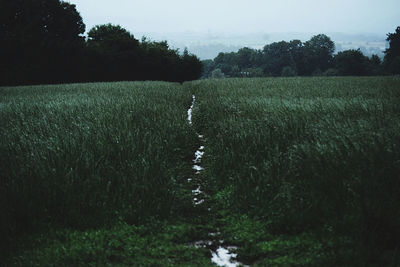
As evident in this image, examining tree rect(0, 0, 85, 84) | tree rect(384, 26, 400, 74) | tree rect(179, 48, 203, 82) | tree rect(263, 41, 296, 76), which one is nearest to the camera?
tree rect(0, 0, 85, 84)

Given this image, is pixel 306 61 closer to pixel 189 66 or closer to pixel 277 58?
pixel 277 58

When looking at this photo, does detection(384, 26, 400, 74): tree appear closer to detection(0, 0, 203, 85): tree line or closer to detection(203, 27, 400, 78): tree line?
detection(203, 27, 400, 78): tree line

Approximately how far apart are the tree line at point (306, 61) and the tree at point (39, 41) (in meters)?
63.3

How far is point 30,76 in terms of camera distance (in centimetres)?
3266

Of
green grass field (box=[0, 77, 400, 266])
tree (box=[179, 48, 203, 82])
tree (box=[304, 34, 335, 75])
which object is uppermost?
tree (box=[304, 34, 335, 75])

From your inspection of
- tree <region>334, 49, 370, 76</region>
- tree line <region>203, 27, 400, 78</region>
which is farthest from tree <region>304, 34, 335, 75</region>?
tree <region>334, 49, 370, 76</region>

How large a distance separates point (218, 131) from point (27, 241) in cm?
490

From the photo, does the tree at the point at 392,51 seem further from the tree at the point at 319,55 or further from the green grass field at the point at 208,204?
the green grass field at the point at 208,204

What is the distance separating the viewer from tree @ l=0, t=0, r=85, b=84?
103 ft

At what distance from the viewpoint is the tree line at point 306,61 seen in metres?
68.7

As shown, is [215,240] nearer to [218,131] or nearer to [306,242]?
[306,242]

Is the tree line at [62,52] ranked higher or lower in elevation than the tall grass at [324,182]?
higher

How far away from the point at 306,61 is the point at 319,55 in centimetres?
596

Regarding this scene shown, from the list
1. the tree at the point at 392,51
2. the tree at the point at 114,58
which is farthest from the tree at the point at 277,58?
the tree at the point at 114,58
